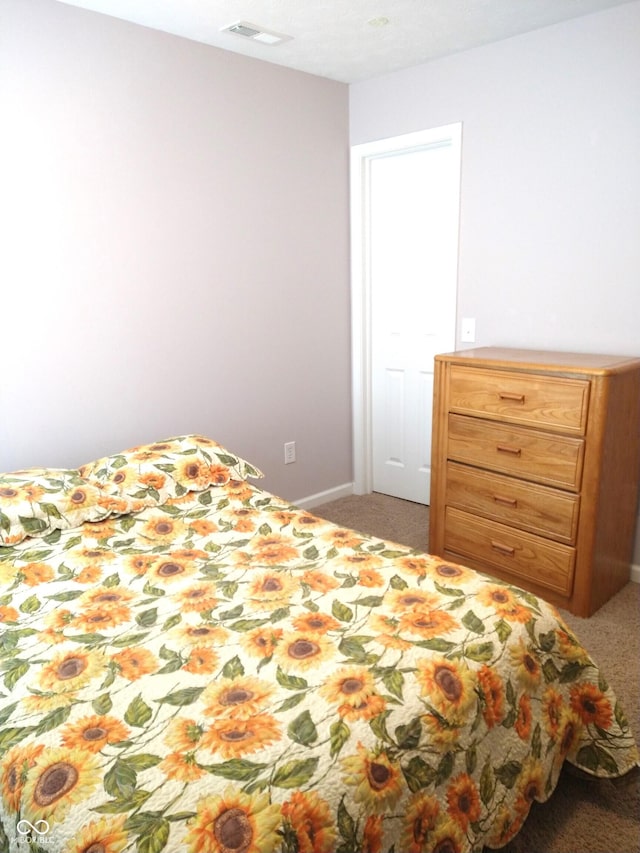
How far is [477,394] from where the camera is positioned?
2736 millimetres

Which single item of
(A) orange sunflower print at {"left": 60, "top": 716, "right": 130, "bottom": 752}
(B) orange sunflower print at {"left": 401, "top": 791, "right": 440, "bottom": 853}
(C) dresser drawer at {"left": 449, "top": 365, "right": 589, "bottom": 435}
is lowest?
(B) orange sunflower print at {"left": 401, "top": 791, "right": 440, "bottom": 853}

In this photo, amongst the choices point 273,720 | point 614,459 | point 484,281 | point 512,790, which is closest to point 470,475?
point 614,459

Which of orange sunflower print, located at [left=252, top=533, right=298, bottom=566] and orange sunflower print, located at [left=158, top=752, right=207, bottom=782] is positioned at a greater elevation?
orange sunflower print, located at [left=252, top=533, right=298, bottom=566]

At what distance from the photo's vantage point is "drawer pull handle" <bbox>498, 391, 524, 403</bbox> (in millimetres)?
2572

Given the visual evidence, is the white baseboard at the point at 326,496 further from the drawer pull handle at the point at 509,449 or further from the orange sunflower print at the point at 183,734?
the orange sunflower print at the point at 183,734

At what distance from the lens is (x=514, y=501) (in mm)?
2672

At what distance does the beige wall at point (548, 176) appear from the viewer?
8.48ft

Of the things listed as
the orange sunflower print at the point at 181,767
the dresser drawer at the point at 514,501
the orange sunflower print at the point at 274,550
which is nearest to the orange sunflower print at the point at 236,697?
the orange sunflower print at the point at 181,767

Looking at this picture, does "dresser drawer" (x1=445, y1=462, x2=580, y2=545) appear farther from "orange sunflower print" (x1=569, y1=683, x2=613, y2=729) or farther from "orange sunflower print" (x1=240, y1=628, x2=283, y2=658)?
"orange sunflower print" (x1=240, y1=628, x2=283, y2=658)

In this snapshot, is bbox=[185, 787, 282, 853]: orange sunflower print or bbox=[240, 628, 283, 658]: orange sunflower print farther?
bbox=[240, 628, 283, 658]: orange sunflower print

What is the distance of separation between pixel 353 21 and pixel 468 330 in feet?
4.85

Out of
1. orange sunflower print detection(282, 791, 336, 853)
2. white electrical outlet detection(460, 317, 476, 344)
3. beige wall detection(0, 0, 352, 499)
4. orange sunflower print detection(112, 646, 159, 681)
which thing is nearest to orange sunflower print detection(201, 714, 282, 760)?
orange sunflower print detection(282, 791, 336, 853)

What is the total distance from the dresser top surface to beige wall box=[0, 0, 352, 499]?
41.5 inches

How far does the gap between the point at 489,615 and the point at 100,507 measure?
135cm
